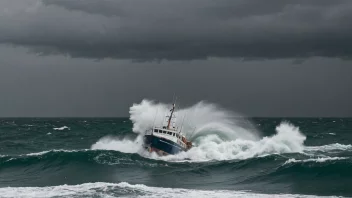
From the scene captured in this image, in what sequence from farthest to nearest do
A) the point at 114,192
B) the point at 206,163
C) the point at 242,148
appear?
the point at 242,148 → the point at 206,163 → the point at 114,192

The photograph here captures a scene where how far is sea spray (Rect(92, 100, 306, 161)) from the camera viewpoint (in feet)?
168

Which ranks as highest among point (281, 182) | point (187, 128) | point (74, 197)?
point (187, 128)

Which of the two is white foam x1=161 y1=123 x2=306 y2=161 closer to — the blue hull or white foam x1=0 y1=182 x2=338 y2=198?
the blue hull

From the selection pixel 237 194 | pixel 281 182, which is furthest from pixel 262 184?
pixel 237 194

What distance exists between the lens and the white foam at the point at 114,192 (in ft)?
97.1

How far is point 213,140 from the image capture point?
6062cm

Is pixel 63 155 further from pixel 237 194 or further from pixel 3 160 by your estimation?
pixel 237 194

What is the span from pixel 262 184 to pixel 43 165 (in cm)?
2209

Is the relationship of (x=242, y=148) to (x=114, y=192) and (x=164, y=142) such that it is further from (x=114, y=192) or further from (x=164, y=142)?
(x=114, y=192)

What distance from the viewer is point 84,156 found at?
48.2m

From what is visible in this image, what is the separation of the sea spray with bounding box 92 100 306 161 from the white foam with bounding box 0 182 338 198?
1580cm

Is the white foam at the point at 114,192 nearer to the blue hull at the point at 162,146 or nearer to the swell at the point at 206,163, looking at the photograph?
the swell at the point at 206,163

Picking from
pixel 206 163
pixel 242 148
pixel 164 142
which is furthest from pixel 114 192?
pixel 242 148

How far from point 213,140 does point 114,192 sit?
31.9 meters
